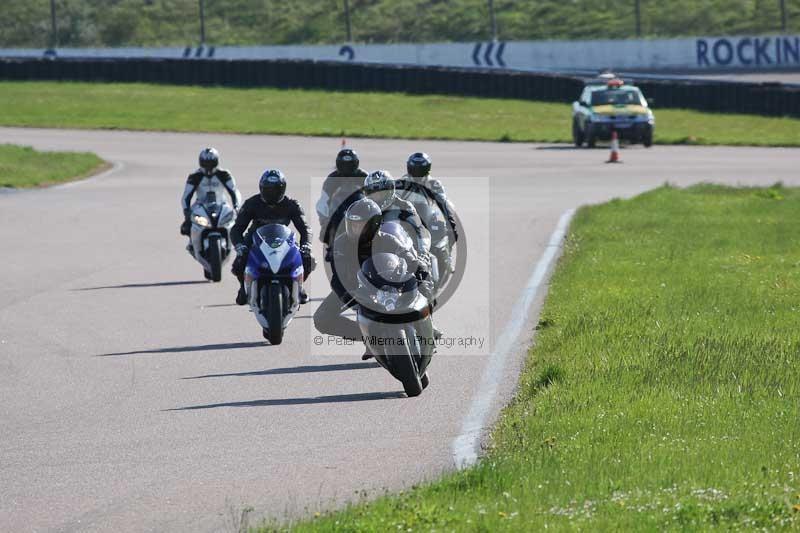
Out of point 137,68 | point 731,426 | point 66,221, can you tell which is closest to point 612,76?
point 137,68

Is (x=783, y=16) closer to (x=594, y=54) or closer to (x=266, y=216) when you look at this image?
(x=594, y=54)

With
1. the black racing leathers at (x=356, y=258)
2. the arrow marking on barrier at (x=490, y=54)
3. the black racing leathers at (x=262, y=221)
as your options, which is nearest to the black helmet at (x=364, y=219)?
the black racing leathers at (x=356, y=258)

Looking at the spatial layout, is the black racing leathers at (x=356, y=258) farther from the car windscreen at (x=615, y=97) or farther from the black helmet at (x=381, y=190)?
the car windscreen at (x=615, y=97)

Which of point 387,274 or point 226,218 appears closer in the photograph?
point 387,274

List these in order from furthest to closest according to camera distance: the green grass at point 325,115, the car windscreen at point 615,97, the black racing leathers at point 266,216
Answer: the green grass at point 325,115 → the car windscreen at point 615,97 → the black racing leathers at point 266,216

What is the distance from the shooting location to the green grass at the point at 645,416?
661 centimetres

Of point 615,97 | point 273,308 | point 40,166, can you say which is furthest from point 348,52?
point 273,308

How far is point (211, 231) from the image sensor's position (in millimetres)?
17312

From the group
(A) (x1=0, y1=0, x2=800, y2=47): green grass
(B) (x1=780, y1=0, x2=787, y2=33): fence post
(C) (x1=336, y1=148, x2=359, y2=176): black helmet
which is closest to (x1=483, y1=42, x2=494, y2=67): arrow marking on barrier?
(A) (x1=0, y1=0, x2=800, y2=47): green grass

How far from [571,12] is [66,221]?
1833 inches

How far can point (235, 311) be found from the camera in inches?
591

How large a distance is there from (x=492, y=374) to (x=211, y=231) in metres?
6.84

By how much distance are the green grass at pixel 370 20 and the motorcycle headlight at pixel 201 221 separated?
47.1 metres

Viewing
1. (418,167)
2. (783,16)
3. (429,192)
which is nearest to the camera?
(429,192)
